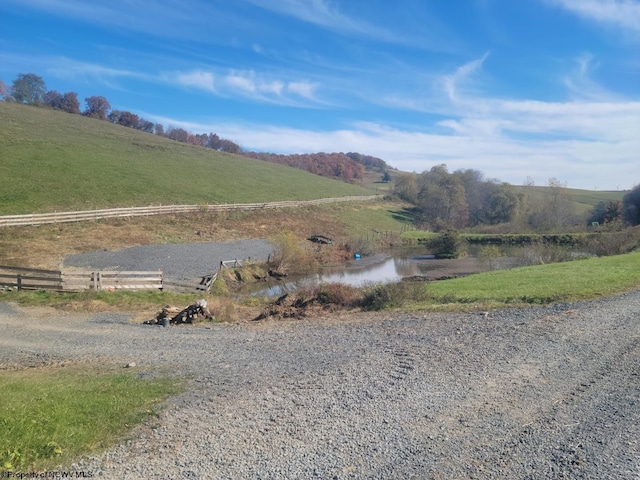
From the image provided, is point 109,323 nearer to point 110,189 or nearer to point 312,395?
point 312,395

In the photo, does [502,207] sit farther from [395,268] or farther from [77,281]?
[77,281]

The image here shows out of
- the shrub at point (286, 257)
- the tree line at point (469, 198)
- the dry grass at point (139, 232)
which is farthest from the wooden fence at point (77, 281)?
the tree line at point (469, 198)

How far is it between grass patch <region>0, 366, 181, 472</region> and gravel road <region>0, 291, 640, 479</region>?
315mm

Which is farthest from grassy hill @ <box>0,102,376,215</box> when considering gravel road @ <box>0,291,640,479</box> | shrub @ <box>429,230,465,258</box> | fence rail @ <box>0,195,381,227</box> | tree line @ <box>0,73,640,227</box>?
gravel road @ <box>0,291,640,479</box>

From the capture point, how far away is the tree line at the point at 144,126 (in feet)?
328

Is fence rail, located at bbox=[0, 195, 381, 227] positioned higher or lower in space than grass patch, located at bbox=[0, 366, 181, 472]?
higher

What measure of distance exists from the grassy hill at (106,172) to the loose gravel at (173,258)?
35.6 ft

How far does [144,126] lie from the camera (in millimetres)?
123688

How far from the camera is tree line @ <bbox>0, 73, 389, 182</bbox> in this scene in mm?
100125

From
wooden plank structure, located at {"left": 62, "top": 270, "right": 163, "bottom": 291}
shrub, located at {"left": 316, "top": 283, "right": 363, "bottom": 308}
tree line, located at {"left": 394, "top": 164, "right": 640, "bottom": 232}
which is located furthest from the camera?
tree line, located at {"left": 394, "top": 164, "right": 640, "bottom": 232}

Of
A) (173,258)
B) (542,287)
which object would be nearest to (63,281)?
(173,258)

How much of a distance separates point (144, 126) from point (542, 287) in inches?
4894

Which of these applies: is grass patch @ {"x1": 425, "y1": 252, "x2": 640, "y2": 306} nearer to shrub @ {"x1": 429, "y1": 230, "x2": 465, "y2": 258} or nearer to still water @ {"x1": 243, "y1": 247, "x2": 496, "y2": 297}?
still water @ {"x1": 243, "y1": 247, "x2": 496, "y2": 297}

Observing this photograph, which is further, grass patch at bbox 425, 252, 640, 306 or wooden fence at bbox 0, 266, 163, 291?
wooden fence at bbox 0, 266, 163, 291
